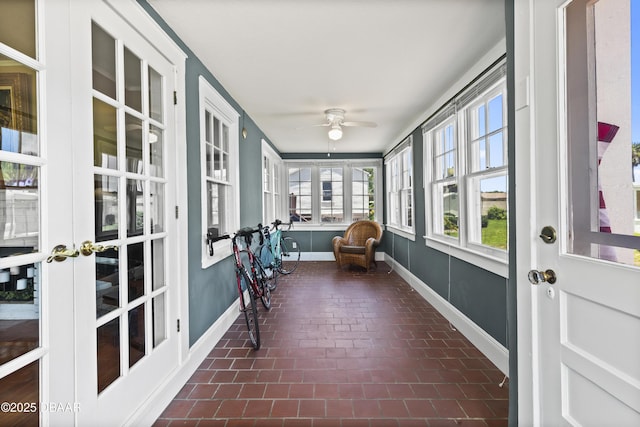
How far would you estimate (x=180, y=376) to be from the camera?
1.85 meters

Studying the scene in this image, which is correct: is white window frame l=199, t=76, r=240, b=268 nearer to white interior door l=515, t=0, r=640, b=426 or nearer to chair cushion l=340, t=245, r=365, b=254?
white interior door l=515, t=0, r=640, b=426

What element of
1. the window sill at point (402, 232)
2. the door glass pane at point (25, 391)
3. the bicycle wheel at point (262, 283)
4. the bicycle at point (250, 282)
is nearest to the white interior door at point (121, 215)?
the door glass pane at point (25, 391)

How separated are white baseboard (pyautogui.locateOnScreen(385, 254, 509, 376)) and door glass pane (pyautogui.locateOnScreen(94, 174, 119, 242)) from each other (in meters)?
2.61

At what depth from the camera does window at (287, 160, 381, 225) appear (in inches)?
249

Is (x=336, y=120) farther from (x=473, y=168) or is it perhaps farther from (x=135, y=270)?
(x=135, y=270)

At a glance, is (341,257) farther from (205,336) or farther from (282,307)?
(205,336)

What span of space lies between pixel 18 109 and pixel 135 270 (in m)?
0.87

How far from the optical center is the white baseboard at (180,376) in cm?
148

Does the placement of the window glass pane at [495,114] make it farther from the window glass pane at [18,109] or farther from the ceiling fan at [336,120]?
the window glass pane at [18,109]

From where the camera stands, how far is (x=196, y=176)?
2.20 m

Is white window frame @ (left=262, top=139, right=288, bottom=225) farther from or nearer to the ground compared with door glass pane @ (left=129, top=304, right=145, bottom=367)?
farther from the ground

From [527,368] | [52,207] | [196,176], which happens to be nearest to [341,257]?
[196,176]

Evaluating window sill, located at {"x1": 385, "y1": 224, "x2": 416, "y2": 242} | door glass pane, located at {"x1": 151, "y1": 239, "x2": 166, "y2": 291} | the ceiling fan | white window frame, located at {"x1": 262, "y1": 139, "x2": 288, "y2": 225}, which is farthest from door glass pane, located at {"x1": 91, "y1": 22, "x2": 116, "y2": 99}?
window sill, located at {"x1": 385, "y1": 224, "x2": 416, "y2": 242}

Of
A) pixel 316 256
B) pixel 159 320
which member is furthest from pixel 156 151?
pixel 316 256
